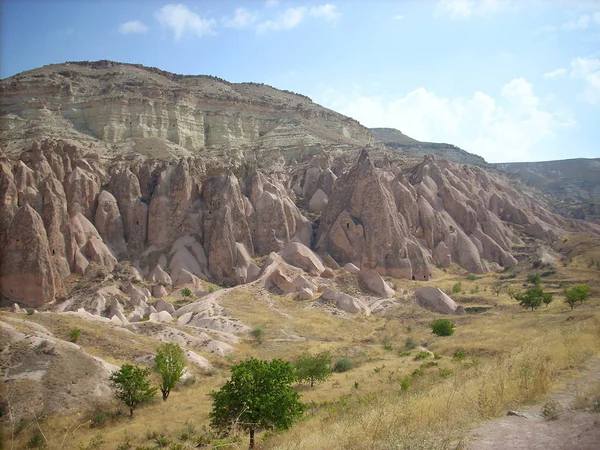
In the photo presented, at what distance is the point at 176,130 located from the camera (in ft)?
287

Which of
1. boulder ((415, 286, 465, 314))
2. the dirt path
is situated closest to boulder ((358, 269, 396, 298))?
boulder ((415, 286, 465, 314))

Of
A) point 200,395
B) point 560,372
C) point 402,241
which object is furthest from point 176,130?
point 560,372

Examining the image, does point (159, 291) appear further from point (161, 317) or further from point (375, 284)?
point (375, 284)

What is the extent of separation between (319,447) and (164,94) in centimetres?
9368

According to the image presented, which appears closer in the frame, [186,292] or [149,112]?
[186,292]

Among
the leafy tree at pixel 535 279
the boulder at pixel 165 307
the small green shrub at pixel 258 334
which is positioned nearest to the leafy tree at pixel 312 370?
the small green shrub at pixel 258 334

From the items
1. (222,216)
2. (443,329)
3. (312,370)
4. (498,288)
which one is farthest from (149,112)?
(312,370)

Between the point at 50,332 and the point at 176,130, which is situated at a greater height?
the point at 176,130

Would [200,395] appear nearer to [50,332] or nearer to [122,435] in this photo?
[122,435]

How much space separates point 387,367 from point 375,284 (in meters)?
17.4

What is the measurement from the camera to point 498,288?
4278 centimetres

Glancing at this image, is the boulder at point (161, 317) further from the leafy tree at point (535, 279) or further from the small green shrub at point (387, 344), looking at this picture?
the leafy tree at point (535, 279)

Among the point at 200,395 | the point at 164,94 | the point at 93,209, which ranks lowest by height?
the point at 200,395

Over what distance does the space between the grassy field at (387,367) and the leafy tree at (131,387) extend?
463 millimetres
